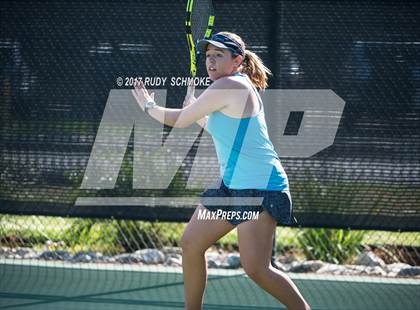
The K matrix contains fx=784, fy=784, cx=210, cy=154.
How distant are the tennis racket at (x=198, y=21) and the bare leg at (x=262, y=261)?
1.47 m

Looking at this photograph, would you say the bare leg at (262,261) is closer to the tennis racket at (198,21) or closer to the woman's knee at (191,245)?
the woman's knee at (191,245)

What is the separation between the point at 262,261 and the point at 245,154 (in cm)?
53

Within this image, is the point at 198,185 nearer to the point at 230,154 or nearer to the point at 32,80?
the point at 32,80

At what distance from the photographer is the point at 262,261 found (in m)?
3.79

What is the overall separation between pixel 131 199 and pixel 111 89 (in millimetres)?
868

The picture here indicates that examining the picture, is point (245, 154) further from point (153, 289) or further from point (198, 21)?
point (153, 289)

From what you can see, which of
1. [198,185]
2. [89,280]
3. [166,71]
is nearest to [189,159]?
[198,185]

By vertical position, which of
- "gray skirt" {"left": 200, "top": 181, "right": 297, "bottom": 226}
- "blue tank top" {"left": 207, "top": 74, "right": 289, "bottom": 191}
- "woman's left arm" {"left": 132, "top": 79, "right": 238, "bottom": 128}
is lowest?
"gray skirt" {"left": 200, "top": 181, "right": 297, "bottom": 226}

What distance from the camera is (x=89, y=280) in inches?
233

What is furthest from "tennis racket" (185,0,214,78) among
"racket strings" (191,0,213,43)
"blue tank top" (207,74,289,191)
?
"blue tank top" (207,74,289,191)

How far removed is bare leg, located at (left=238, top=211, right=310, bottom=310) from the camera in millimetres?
3777

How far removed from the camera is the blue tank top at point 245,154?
12.6 feet

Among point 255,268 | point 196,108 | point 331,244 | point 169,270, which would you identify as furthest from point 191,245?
point 331,244

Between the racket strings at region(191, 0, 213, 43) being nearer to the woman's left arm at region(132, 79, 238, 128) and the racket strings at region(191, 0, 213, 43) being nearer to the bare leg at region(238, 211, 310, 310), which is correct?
the woman's left arm at region(132, 79, 238, 128)
